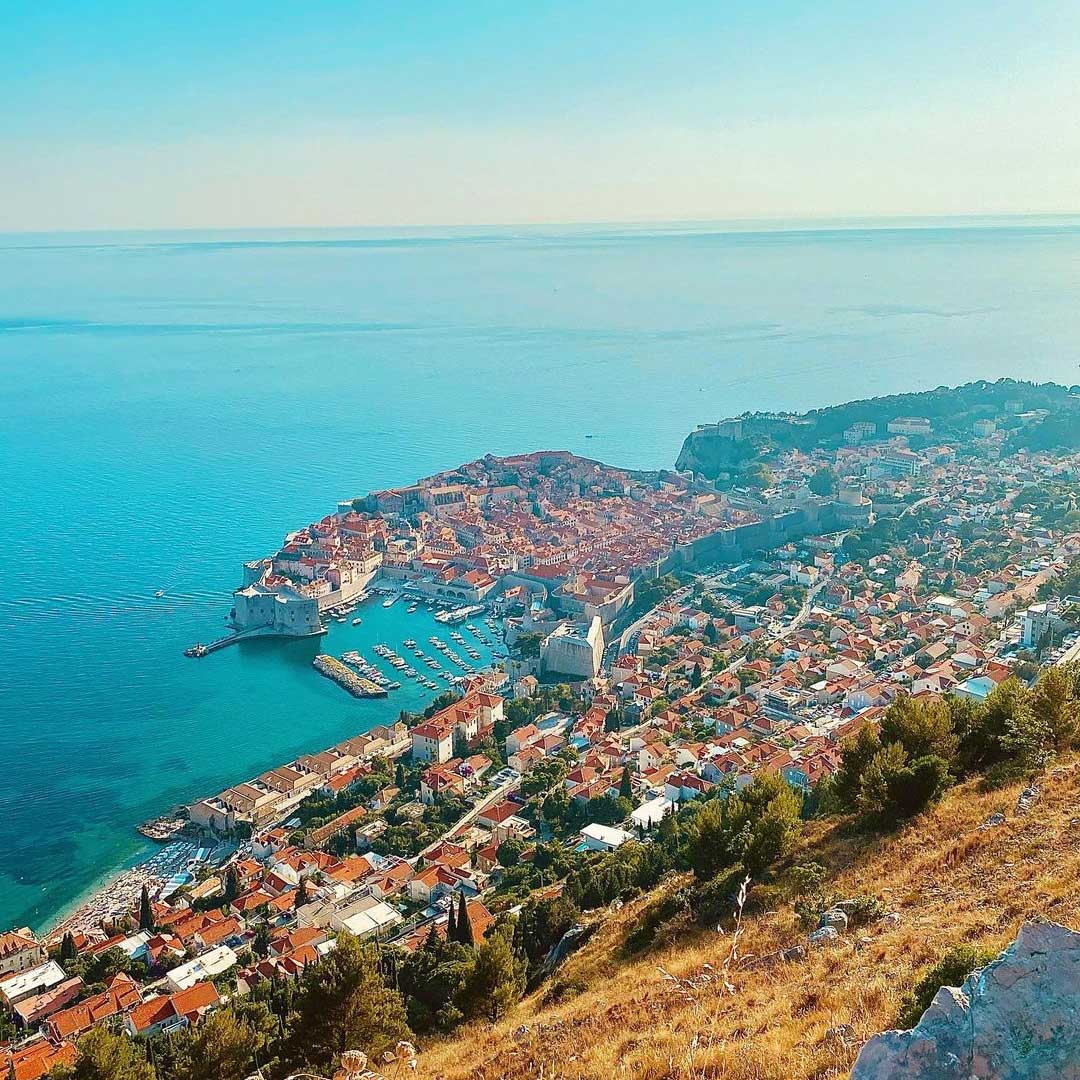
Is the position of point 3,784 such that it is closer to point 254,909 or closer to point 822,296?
point 254,909

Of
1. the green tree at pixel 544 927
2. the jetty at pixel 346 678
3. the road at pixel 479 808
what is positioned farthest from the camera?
the jetty at pixel 346 678

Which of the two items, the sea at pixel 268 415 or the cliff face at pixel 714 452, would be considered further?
the cliff face at pixel 714 452

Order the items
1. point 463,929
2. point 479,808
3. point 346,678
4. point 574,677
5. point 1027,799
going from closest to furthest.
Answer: point 1027,799 → point 463,929 → point 479,808 → point 574,677 → point 346,678

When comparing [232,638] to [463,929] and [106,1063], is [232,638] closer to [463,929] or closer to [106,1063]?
[463,929]

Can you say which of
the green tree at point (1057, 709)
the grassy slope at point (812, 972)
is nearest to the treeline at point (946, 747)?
the green tree at point (1057, 709)

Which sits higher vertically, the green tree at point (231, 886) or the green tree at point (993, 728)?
the green tree at point (993, 728)

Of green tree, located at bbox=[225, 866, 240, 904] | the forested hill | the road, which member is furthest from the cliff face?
green tree, located at bbox=[225, 866, 240, 904]

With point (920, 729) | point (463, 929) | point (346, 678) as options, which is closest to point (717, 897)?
point (920, 729)

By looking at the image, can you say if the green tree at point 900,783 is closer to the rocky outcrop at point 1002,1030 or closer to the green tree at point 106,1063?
the rocky outcrop at point 1002,1030
